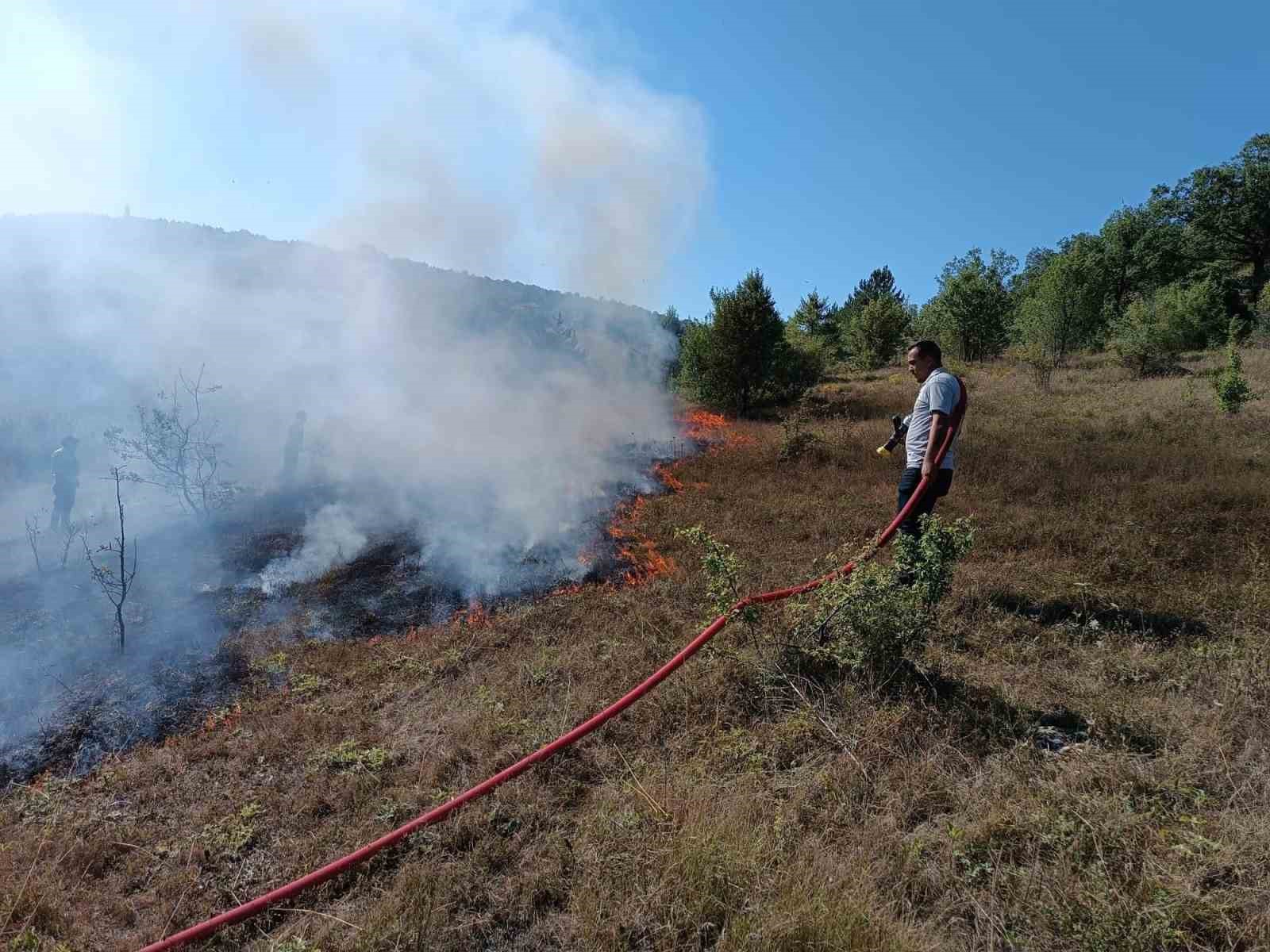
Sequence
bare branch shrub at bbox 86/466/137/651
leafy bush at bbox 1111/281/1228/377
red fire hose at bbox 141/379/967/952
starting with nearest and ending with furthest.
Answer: red fire hose at bbox 141/379/967/952
bare branch shrub at bbox 86/466/137/651
leafy bush at bbox 1111/281/1228/377

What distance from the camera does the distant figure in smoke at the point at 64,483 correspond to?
8773 mm

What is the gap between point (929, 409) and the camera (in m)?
4.36

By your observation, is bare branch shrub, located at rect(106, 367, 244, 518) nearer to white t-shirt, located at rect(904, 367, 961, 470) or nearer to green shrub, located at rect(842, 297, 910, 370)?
white t-shirt, located at rect(904, 367, 961, 470)

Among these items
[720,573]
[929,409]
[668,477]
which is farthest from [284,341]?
[929,409]

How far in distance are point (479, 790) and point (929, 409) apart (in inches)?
153

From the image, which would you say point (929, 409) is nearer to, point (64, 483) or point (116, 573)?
point (116, 573)

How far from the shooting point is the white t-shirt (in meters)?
4.27

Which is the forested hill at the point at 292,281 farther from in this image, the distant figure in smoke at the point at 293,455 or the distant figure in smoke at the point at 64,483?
the distant figure in smoke at the point at 64,483

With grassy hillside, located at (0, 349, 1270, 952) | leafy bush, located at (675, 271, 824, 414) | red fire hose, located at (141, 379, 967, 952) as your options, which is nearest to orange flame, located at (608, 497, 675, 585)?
grassy hillside, located at (0, 349, 1270, 952)

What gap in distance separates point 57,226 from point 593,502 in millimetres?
39192

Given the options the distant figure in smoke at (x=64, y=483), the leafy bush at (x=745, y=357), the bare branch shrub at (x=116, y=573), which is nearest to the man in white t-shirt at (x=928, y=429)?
the bare branch shrub at (x=116, y=573)

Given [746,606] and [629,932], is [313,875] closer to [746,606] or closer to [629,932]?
[629,932]

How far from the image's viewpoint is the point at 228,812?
125 inches

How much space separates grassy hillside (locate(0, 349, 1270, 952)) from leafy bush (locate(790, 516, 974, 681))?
0.64ft
